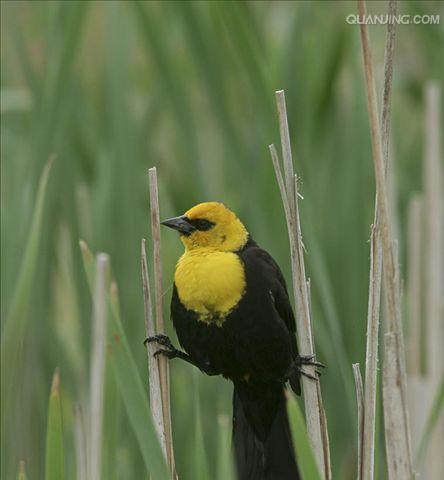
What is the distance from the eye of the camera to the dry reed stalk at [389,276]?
107cm

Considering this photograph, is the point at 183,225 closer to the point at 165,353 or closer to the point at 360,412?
the point at 165,353

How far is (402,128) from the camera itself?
2537mm

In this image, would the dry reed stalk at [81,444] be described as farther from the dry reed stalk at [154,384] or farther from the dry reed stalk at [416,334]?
the dry reed stalk at [416,334]

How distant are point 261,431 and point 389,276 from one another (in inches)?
23.8

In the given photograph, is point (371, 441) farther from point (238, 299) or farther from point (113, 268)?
point (113, 268)

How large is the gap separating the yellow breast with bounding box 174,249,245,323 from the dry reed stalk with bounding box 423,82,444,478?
501 mm

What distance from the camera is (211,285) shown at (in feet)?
4.76

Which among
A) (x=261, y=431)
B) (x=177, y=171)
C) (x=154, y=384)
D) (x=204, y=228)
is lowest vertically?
(x=261, y=431)

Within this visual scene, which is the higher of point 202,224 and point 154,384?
point 202,224

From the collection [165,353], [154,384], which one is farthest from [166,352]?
[154,384]

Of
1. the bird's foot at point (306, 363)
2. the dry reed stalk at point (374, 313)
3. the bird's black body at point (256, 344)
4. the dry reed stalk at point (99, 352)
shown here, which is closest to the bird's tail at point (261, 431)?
the bird's black body at point (256, 344)

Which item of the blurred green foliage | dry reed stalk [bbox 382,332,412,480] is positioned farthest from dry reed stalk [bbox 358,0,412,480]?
the blurred green foliage

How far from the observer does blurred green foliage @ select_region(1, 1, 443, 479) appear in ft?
5.84

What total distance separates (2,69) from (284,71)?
662mm
